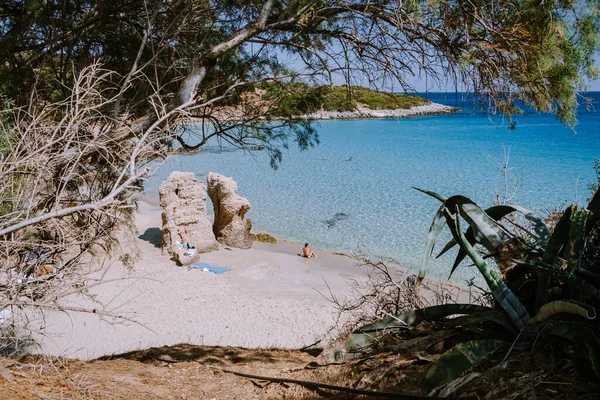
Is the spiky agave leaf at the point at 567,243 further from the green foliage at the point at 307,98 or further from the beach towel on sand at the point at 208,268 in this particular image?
the beach towel on sand at the point at 208,268

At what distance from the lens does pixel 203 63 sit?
424cm

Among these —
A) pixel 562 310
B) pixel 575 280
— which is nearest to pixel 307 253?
pixel 575 280

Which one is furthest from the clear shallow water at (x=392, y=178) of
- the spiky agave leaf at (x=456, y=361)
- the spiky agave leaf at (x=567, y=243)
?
the spiky agave leaf at (x=456, y=361)

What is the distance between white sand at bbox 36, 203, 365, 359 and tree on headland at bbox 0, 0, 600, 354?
264 centimetres

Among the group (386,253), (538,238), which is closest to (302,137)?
(538,238)

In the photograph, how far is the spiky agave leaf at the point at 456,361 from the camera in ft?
6.70

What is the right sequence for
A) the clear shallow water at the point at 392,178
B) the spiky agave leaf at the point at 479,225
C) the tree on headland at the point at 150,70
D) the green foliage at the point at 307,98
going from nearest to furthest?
Result: the spiky agave leaf at the point at 479,225 → the tree on headland at the point at 150,70 → the green foliage at the point at 307,98 → the clear shallow water at the point at 392,178

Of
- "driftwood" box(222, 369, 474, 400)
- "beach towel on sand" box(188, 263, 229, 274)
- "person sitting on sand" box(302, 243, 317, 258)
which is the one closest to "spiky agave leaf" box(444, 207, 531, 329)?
"driftwood" box(222, 369, 474, 400)

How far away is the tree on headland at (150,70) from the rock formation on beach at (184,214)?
8274 millimetres

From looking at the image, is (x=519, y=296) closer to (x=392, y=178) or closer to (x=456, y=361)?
(x=456, y=361)

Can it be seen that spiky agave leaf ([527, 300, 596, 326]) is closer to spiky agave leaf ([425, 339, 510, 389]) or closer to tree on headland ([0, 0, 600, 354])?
spiky agave leaf ([425, 339, 510, 389])

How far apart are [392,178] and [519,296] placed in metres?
23.5

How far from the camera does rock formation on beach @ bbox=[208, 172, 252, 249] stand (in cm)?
1444

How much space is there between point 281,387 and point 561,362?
1.38m
